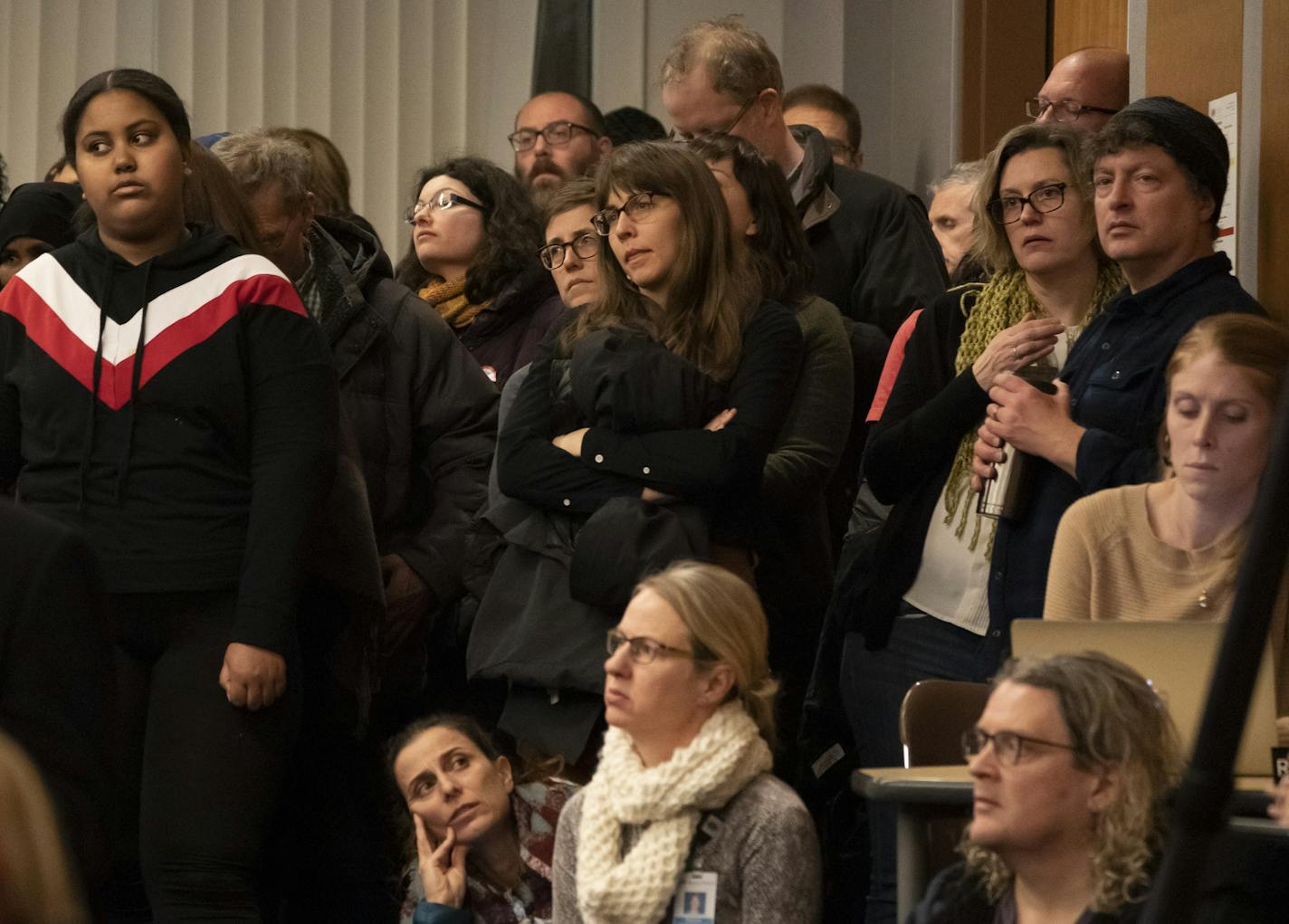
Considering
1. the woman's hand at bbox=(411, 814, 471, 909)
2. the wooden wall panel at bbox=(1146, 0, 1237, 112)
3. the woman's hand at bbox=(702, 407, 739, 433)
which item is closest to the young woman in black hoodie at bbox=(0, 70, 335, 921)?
the woman's hand at bbox=(411, 814, 471, 909)

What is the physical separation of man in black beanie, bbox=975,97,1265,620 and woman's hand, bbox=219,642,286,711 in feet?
4.00

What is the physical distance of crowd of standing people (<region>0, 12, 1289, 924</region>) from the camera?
299 centimetres

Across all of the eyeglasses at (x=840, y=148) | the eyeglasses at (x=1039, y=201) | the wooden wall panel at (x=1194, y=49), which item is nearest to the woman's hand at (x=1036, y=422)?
the eyeglasses at (x=1039, y=201)

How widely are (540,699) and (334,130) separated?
3.65 meters

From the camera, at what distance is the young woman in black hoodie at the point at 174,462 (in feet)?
10.5

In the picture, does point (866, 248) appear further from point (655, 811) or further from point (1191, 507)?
point (655, 811)

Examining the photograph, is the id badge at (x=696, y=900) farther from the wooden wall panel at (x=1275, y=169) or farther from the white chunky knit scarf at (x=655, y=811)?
the wooden wall panel at (x=1275, y=169)

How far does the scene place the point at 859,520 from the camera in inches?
151

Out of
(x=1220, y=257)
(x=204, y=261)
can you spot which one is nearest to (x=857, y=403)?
(x=1220, y=257)

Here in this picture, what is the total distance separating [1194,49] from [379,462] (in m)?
1.93

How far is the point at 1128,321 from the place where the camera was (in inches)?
128

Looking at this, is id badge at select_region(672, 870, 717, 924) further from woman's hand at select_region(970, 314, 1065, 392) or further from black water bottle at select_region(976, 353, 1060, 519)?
woman's hand at select_region(970, 314, 1065, 392)

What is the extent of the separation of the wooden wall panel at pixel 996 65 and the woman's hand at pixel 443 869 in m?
3.34

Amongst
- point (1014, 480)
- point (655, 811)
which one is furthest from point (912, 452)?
point (655, 811)
